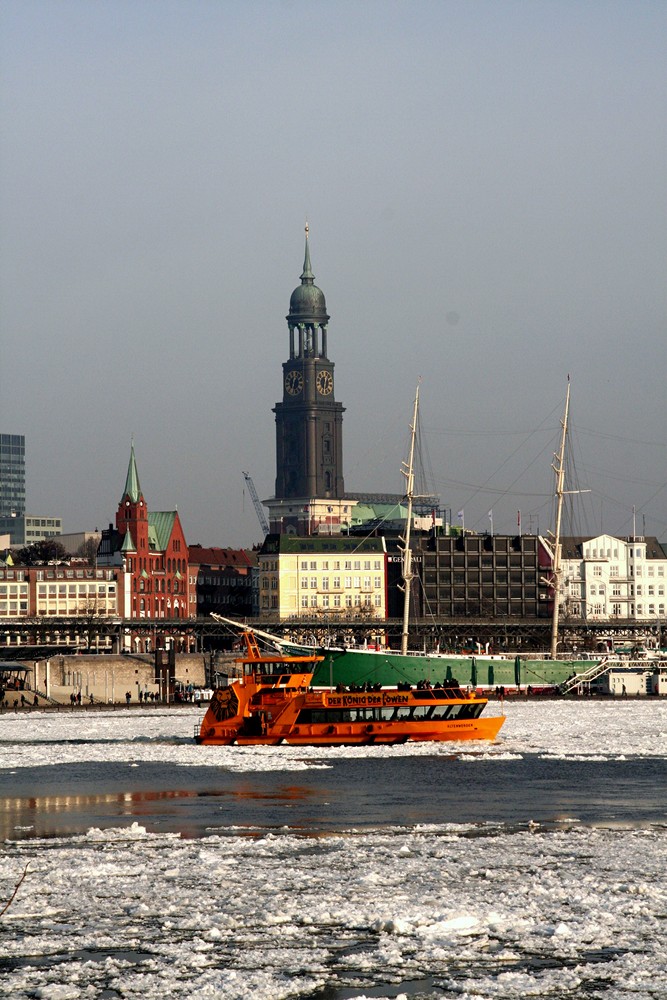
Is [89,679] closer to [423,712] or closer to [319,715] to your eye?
[319,715]

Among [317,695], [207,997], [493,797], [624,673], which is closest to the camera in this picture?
[207,997]

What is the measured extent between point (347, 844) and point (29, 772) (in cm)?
3230

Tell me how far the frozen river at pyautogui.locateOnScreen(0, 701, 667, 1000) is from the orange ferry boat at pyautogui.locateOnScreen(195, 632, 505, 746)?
1588 cm

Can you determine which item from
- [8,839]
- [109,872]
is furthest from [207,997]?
[8,839]

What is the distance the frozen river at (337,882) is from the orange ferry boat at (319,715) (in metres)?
15.9

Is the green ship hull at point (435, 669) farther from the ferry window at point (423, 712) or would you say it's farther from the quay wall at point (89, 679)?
the quay wall at point (89, 679)

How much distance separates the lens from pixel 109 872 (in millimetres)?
43594

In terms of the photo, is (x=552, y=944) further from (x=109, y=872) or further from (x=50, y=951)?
(x=109, y=872)

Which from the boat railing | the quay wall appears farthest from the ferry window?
the boat railing

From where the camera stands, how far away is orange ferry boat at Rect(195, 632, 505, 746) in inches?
3701

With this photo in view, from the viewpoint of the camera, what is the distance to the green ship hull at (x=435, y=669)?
143 meters

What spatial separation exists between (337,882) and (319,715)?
172 feet

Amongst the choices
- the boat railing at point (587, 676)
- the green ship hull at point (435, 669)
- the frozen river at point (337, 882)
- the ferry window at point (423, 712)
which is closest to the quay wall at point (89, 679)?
the green ship hull at point (435, 669)

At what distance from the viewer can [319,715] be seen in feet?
310
